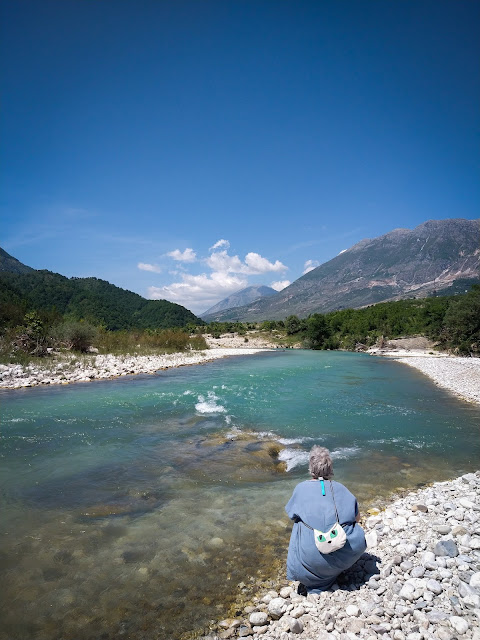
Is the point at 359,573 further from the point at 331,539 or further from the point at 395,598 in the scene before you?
the point at 331,539

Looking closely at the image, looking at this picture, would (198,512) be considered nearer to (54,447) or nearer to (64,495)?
(64,495)

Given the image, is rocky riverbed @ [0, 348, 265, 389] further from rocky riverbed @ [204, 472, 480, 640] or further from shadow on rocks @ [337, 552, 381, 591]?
shadow on rocks @ [337, 552, 381, 591]

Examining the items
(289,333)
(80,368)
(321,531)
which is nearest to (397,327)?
(289,333)

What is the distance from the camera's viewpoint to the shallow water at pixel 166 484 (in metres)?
4.30

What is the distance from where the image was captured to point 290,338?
76500 mm

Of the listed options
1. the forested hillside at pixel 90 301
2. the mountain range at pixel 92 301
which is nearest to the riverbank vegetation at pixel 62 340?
the forested hillside at pixel 90 301

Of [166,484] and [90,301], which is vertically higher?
[90,301]

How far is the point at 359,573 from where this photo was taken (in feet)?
14.2

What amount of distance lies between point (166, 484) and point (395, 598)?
17.5ft

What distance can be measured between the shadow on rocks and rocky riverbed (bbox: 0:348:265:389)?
20.7 meters

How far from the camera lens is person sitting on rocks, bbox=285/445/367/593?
3.94 metres

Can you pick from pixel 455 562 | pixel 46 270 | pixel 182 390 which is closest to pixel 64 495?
pixel 455 562

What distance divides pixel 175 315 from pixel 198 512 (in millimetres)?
129317

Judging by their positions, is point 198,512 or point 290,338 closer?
point 198,512
